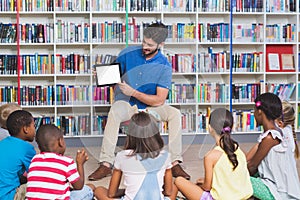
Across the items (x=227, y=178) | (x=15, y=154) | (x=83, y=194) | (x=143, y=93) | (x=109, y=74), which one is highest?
(x=109, y=74)

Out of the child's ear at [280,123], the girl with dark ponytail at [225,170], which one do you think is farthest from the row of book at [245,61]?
the girl with dark ponytail at [225,170]

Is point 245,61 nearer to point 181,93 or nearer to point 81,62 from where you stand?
point 181,93

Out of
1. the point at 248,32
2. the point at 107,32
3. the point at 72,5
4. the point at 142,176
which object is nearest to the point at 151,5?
the point at 107,32

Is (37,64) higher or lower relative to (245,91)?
higher

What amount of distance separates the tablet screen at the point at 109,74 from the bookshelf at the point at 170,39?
41.6 inches

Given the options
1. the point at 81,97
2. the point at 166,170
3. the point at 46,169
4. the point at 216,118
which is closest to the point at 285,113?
the point at 216,118

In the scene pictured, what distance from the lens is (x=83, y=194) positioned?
118 inches

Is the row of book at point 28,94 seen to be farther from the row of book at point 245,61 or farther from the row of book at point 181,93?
the row of book at point 245,61

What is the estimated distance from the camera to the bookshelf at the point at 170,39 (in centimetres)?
523

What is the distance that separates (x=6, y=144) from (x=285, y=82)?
3556mm

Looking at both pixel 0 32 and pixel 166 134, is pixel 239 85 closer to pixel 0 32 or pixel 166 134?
pixel 166 134

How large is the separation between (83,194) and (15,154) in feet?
1.38

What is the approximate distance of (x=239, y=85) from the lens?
5.52 m

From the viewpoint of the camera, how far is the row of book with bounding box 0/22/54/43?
17.1 ft
